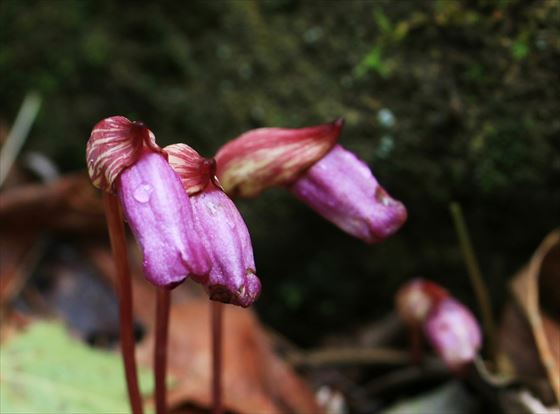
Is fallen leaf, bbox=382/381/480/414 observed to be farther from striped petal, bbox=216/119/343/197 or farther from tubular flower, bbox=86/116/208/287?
tubular flower, bbox=86/116/208/287

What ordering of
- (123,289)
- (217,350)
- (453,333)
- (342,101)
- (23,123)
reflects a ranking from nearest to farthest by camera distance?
1. (123,289)
2. (217,350)
3. (453,333)
4. (342,101)
5. (23,123)

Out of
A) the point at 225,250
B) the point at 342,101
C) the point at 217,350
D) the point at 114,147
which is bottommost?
the point at 217,350

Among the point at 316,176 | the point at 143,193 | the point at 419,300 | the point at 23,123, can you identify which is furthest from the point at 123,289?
the point at 23,123

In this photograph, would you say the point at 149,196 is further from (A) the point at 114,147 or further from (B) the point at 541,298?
(B) the point at 541,298

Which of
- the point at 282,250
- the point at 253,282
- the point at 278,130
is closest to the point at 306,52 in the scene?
the point at 282,250

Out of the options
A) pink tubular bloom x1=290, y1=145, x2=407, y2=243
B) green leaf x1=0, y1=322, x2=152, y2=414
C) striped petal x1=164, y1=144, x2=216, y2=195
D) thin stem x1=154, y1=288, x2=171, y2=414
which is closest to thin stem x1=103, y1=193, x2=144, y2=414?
thin stem x1=154, y1=288, x2=171, y2=414

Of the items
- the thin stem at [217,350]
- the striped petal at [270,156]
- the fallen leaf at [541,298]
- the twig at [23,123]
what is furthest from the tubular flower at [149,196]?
the twig at [23,123]
